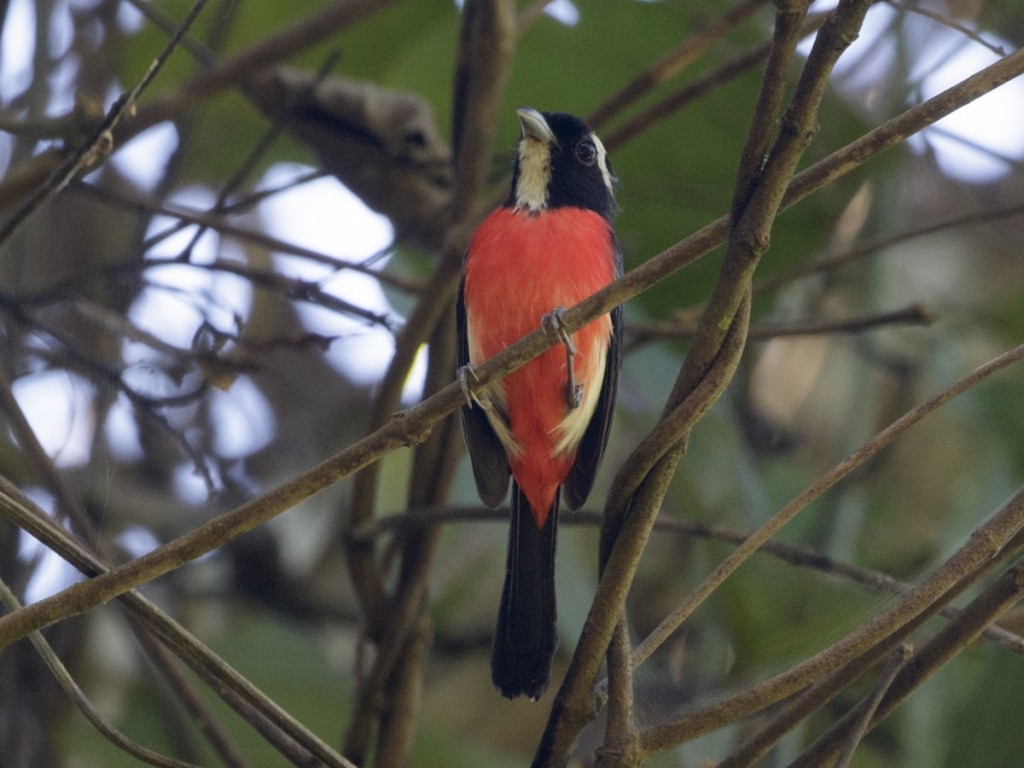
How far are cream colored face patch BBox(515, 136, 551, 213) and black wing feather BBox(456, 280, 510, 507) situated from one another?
38 cm

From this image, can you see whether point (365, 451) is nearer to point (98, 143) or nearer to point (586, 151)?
point (98, 143)

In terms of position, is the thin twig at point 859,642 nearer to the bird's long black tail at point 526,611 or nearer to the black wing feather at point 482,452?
the bird's long black tail at point 526,611

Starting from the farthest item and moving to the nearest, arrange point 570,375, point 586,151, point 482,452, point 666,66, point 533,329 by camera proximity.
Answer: point 586,151 < point 666,66 < point 482,452 < point 533,329 < point 570,375

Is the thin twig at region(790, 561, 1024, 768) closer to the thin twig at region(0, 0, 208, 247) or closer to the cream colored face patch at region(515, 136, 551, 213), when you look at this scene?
the thin twig at region(0, 0, 208, 247)

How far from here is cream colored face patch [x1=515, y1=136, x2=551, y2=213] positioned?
322cm

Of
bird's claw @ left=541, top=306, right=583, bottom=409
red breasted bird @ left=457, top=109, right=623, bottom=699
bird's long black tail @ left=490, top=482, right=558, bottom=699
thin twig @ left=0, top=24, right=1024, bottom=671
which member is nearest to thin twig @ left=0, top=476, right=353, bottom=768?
thin twig @ left=0, top=24, right=1024, bottom=671

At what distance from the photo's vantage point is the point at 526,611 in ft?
8.38

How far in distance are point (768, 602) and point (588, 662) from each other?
1.73 meters

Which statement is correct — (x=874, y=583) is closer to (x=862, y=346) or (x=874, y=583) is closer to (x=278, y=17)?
(x=862, y=346)

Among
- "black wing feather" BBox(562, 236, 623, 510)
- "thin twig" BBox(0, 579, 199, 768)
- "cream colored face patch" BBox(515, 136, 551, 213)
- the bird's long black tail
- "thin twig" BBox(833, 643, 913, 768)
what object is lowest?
"thin twig" BBox(833, 643, 913, 768)

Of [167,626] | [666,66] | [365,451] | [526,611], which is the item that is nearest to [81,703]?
[167,626]

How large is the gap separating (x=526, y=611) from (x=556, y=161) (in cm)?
126

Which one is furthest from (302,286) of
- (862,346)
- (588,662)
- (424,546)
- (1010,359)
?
(862,346)

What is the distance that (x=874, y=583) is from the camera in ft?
7.20
